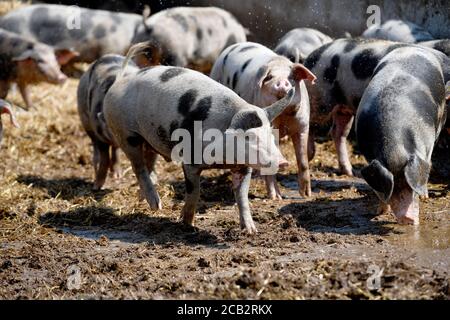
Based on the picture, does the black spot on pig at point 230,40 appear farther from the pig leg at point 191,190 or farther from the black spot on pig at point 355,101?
the pig leg at point 191,190

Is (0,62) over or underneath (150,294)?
underneath

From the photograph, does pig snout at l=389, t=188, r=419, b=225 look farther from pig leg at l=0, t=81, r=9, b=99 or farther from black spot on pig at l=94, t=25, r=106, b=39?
black spot on pig at l=94, t=25, r=106, b=39

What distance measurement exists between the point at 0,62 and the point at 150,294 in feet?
25.5

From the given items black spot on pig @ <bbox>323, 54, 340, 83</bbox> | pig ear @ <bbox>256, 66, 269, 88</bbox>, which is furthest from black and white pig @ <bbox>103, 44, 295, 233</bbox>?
black spot on pig @ <bbox>323, 54, 340, 83</bbox>

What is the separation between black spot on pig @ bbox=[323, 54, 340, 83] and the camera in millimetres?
8609

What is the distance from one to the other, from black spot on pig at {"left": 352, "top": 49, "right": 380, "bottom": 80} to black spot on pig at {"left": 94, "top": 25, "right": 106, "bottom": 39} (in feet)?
22.6

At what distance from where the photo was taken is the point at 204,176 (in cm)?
920

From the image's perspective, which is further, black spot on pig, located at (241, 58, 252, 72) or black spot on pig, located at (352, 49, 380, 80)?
black spot on pig, located at (241, 58, 252, 72)

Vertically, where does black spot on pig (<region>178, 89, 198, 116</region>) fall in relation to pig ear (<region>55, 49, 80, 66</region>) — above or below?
above

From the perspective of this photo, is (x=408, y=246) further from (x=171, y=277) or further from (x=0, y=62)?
(x=0, y=62)

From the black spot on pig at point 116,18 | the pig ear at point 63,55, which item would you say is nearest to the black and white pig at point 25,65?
the pig ear at point 63,55

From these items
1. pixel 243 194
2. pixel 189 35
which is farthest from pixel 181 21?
A: pixel 243 194

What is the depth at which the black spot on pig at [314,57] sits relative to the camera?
8.84 meters
